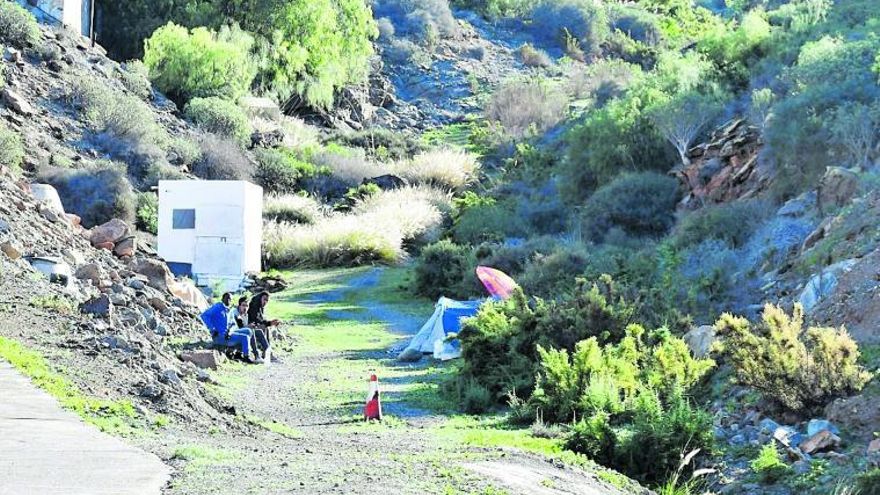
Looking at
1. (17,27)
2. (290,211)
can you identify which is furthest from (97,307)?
(17,27)

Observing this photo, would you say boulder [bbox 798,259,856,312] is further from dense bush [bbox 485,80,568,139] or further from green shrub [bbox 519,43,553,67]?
green shrub [bbox 519,43,553,67]

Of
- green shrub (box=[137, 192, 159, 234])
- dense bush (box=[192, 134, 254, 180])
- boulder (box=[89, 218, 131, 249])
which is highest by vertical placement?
dense bush (box=[192, 134, 254, 180])

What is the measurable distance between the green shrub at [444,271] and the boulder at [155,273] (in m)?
8.99

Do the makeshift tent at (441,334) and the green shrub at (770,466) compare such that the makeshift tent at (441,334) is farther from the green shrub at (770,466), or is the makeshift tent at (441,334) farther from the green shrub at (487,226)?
the green shrub at (487,226)

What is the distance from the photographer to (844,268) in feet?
68.0

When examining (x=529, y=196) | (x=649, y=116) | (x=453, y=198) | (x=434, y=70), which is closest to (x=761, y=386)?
(x=649, y=116)

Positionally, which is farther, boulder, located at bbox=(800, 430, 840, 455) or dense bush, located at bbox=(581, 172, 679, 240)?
dense bush, located at bbox=(581, 172, 679, 240)

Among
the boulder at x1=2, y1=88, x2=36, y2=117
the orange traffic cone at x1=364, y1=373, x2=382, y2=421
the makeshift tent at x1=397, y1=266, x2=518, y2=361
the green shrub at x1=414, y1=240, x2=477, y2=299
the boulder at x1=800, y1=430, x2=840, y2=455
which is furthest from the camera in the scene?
the boulder at x1=2, y1=88, x2=36, y2=117

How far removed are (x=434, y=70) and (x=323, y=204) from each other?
31.2 meters

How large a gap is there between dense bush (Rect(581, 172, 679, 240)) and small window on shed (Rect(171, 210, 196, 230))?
Answer: 9890mm

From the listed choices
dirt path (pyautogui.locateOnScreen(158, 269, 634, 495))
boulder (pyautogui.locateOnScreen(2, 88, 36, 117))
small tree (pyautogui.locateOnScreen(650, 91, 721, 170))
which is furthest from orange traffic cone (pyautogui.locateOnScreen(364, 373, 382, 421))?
boulder (pyautogui.locateOnScreen(2, 88, 36, 117))

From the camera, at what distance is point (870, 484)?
12516 mm

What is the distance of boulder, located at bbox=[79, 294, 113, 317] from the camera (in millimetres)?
18453

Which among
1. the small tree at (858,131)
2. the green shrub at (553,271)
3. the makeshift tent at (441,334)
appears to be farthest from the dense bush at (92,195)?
the small tree at (858,131)
